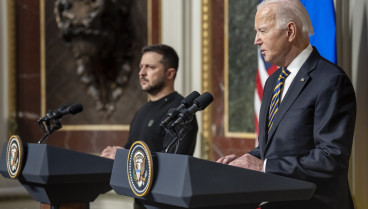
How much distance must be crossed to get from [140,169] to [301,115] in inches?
26.6

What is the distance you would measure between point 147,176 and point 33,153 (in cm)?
134

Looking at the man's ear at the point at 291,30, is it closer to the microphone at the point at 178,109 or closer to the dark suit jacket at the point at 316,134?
the dark suit jacket at the point at 316,134

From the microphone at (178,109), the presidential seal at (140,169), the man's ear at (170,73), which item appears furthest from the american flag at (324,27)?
the presidential seal at (140,169)

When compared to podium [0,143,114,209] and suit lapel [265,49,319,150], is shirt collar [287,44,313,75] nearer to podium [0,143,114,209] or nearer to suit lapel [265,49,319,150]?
suit lapel [265,49,319,150]

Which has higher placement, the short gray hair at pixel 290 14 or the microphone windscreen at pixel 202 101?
the short gray hair at pixel 290 14

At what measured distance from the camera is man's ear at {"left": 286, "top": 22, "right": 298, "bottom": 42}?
252cm

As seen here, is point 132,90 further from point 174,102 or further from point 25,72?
point 174,102

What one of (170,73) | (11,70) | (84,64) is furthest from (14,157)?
(11,70)

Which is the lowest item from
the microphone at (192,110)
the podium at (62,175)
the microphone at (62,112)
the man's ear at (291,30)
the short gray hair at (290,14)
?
the podium at (62,175)

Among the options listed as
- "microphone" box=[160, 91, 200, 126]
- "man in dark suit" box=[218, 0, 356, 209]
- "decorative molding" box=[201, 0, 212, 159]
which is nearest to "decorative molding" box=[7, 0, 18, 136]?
"decorative molding" box=[201, 0, 212, 159]

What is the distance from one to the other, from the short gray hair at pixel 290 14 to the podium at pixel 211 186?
28.0 inches

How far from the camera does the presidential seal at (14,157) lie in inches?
130

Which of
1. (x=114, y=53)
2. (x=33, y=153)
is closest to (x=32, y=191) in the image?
(x=33, y=153)

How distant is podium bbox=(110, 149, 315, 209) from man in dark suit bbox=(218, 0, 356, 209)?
14cm
